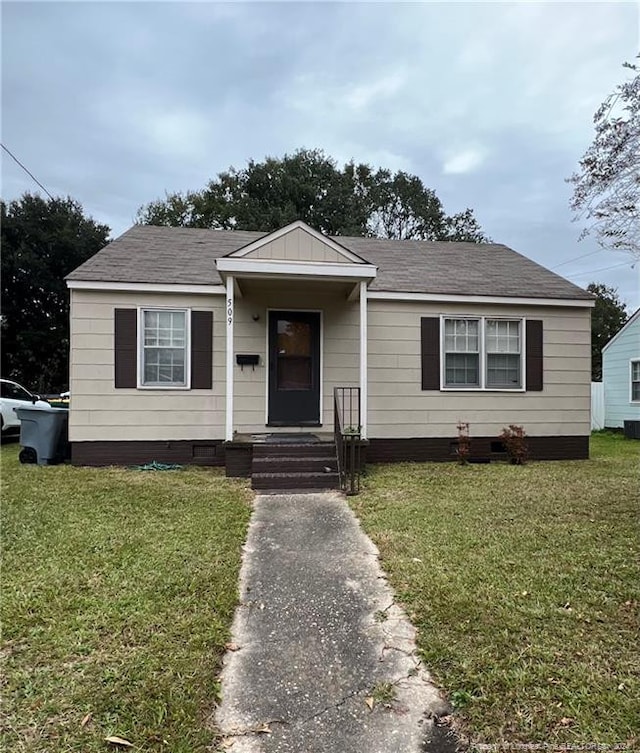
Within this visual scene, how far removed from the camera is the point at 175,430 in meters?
7.72

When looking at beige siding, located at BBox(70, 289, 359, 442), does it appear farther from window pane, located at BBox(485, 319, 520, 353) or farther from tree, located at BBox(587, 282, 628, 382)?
tree, located at BBox(587, 282, 628, 382)

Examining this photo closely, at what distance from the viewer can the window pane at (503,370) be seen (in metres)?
8.38

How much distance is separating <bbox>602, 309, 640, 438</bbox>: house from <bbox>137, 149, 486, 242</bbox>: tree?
1225cm

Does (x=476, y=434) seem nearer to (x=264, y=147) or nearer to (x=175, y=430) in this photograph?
(x=175, y=430)

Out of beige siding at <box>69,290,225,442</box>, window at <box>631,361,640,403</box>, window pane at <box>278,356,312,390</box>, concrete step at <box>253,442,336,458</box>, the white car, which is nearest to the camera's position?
concrete step at <box>253,442,336,458</box>

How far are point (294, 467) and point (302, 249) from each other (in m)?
3.13

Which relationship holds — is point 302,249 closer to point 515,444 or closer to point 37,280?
point 515,444

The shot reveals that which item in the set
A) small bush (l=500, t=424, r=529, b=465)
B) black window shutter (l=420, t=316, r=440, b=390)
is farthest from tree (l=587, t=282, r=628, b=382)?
black window shutter (l=420, t=316, r=440, b=390)

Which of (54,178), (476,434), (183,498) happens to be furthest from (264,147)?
(183,498)

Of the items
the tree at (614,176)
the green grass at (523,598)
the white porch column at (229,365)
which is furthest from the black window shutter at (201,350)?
the tree at (614,176)

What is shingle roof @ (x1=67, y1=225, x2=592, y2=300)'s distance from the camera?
7.83 metres

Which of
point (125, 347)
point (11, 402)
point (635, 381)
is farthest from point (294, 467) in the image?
point (635, 381)

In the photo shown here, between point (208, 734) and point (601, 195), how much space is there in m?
5.53

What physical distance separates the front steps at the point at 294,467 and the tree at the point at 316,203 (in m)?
16.0
